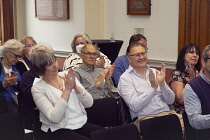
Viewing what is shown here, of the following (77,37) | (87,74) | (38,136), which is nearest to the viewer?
(38,136)

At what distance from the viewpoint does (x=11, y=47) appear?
14.3 feet

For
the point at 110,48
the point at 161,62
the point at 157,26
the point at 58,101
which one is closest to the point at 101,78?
the point at 58,101

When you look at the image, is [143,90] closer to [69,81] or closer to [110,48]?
[69,81]

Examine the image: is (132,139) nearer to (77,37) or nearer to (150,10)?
(77,37)

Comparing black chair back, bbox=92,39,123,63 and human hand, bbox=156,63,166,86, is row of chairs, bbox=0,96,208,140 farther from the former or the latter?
black chair back, bbox=92,39,123,63

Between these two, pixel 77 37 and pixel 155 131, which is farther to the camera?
pixel 77 37

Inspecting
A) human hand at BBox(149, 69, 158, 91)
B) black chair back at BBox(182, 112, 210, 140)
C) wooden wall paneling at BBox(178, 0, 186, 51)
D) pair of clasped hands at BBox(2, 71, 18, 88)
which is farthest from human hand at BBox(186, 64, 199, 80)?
pair of clasped hands at BBox(2, 71, 18, 88)

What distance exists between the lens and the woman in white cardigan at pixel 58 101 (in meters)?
2.96

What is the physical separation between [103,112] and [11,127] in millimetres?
869

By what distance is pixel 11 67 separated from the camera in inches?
173

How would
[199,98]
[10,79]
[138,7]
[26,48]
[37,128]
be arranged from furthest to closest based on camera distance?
1. [138,7]
2. [26,48]
3. [10,79]
4. [37,128]
5. [199,98]

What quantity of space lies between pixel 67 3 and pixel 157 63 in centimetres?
236

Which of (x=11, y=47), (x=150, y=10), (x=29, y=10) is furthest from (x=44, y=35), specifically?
(x=11, y=47)

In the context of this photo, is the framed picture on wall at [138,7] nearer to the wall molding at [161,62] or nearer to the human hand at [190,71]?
the wall molding at [161,62]
